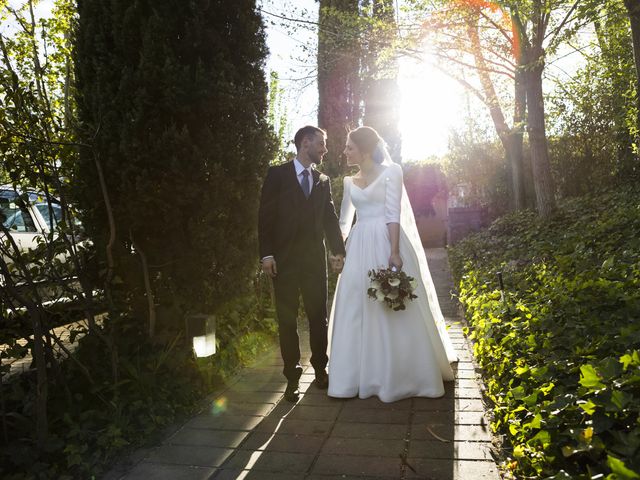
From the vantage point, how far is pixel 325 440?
11.0 ft

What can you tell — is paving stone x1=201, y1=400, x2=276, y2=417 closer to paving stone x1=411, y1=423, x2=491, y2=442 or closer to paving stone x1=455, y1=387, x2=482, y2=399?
paving stone x1=411, y1=423, x2=491, y2=442

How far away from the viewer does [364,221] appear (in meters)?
4.50

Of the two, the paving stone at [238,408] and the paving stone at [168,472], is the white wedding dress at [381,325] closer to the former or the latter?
the paving stone at [238,408]

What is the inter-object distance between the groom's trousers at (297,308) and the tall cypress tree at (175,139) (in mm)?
604

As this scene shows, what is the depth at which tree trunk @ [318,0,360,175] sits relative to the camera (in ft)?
43.3

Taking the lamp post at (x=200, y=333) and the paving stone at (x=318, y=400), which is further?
the lamp post at (x=200, y=333)

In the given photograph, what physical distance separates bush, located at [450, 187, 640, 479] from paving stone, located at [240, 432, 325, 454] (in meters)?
1.08

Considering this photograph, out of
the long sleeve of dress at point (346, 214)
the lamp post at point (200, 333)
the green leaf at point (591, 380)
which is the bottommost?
the lamp post at point (200, 333)

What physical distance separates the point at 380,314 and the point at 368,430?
0.96m

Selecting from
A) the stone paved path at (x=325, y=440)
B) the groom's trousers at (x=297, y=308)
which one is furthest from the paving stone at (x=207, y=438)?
the groom's trousers at (x=297, y=308)

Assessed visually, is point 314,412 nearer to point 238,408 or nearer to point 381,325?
point 238,408

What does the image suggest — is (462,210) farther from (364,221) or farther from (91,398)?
(91,398)

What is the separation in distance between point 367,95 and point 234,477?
15.0 m

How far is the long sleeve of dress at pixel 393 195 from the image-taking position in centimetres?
432
